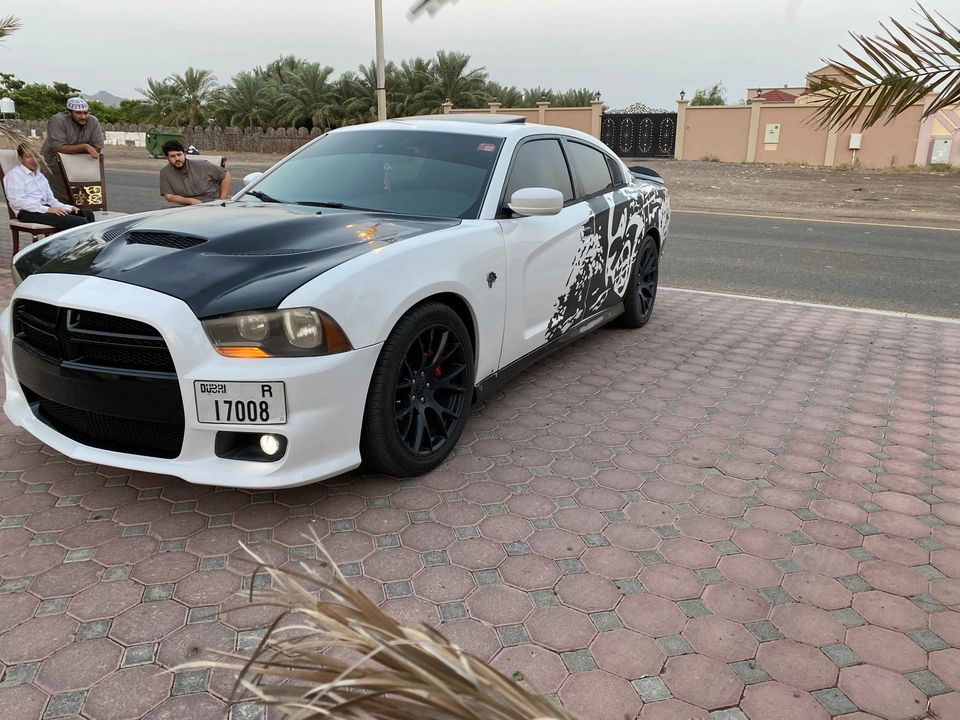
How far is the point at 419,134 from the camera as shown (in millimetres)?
4805

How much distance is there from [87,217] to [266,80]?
3745 centimetres

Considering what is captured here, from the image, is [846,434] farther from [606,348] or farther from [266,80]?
[266,80]

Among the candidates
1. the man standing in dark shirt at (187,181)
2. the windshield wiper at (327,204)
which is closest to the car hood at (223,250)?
the windshield wiper at (327,204)

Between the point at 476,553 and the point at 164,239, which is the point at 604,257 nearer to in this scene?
the point at 476,553

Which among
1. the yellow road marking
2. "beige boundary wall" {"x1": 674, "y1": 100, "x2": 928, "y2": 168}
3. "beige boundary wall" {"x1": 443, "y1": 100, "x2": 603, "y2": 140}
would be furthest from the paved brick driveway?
"beige boundary wall" {"x1": 443, "y1": 100, "x2": 603, "y2": 140}

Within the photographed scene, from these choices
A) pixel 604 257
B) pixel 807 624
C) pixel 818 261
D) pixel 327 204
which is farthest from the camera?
pixel 818 261

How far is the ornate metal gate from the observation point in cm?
3512

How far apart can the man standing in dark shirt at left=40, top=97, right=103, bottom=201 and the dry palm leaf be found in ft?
30.2

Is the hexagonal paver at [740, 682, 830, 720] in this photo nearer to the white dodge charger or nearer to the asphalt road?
the white dodge charger

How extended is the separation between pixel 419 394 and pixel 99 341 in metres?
1.42

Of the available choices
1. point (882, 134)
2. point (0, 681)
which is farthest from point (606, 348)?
point (882, 134)

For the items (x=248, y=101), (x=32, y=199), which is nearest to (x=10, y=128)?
(x=32, y=199)

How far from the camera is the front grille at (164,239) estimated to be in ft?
11.6

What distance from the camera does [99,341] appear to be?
3.13m
